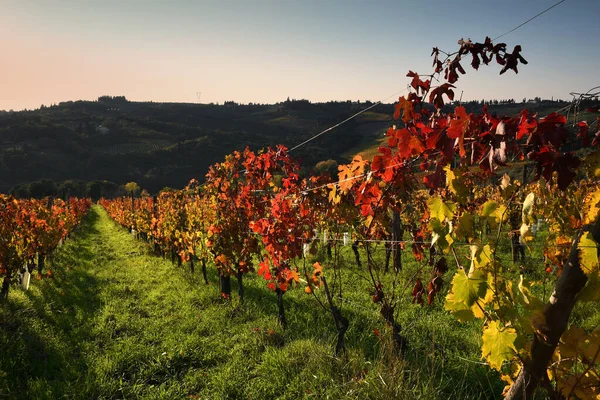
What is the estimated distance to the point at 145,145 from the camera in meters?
116

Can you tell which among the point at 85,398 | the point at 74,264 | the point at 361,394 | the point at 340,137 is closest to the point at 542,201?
the point at 361,394

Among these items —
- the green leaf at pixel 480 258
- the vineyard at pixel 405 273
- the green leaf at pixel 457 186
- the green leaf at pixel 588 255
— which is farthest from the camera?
the green leaf at pixel 457 186

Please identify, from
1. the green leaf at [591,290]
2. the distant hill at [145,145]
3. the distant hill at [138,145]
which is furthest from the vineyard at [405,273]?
the distant hill at [138,145]

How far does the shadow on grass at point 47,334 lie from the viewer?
4.20m

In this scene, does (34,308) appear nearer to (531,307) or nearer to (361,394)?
(361,394)

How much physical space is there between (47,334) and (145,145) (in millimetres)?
121323

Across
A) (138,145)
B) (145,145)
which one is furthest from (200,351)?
(138,145)

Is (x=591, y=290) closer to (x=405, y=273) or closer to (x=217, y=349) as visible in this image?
(x=217, y=349)

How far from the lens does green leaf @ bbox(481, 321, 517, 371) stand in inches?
71.5

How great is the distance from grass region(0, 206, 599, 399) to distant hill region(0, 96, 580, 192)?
54.1m

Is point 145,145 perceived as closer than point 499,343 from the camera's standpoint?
No

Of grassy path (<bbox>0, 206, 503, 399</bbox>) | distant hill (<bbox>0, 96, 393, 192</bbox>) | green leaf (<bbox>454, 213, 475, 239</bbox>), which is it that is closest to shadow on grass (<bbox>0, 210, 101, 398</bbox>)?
grassy path (<bbox>0, 206, 503, 399</bbox>)

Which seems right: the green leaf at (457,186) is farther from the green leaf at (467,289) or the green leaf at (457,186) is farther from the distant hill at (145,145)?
the distant hill at (145,145)

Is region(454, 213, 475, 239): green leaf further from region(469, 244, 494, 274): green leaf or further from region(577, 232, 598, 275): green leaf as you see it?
region(577, 232, 598, 275): green leaf
